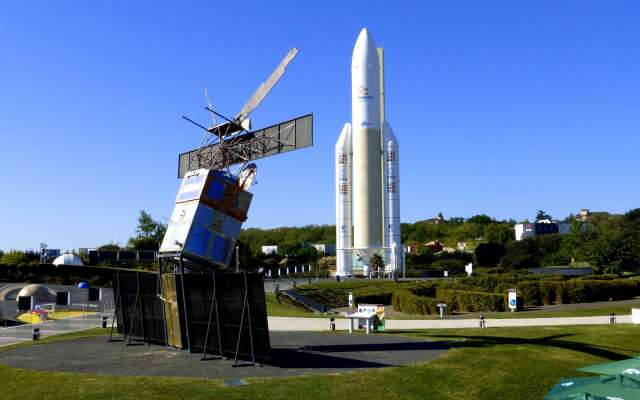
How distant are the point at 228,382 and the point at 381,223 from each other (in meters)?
75.6

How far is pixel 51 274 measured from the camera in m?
82.8

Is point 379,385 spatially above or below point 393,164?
below

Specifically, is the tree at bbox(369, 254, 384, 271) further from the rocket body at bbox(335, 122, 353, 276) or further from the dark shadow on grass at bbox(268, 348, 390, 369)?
the dark shadow on grass at bbox(268, 348, 390, 369)

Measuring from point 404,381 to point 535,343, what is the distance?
9.15m

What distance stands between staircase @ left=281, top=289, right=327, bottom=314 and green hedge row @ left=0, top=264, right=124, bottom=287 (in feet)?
99.9

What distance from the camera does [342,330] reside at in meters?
32.8

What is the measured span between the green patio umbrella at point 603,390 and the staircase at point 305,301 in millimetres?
46395

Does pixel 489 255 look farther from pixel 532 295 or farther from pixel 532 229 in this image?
pixel 532 295

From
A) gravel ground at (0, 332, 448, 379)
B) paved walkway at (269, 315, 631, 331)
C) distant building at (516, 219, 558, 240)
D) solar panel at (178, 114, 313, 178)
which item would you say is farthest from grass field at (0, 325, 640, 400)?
distant building at (516, 219, 558, 240)

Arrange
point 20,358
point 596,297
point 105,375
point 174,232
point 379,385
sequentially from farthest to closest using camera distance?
point 596,297 → point 174,232 → point 20,358 → point 105,375 → point 379,385

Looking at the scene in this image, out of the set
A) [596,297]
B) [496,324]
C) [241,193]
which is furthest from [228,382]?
[596,297]

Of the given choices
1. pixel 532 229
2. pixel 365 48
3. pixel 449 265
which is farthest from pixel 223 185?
pixel 532 229

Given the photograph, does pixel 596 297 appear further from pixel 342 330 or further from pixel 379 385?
pixel 379 385

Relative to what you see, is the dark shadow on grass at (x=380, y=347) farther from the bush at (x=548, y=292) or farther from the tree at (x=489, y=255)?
the tree at (x=489, y=255)
